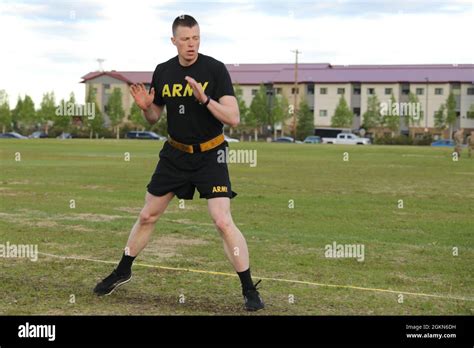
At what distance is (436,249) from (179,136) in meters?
5.21

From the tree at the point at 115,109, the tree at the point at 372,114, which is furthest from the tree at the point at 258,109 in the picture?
the tree at the point at 115,109

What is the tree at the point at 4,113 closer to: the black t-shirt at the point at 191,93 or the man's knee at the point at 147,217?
the man's knee at the point at 147,217

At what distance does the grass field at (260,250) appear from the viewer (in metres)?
6.93

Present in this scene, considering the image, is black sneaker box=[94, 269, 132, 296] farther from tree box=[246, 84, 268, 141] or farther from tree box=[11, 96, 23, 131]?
tree box=[11, 96, 23, 131]

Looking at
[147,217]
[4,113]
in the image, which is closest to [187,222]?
[147,217]

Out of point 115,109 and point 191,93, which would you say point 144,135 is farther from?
point 191,93

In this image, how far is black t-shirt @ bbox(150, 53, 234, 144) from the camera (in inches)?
267

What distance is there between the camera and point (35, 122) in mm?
125125

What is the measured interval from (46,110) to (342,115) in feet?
159

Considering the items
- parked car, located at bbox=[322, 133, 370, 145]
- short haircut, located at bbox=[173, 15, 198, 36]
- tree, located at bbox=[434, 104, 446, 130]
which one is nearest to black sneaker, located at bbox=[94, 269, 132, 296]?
short haircut, located at bbox=[173, 15, 198, 36]
